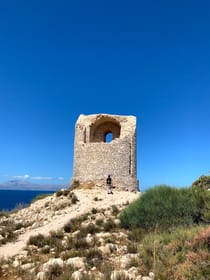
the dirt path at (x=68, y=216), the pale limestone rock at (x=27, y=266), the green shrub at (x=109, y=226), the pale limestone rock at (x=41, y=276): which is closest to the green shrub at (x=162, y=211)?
the green shrub at (x=109, y=226)

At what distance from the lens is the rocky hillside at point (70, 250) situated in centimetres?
488

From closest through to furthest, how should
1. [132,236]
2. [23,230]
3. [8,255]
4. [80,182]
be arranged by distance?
[8,255], [132,236], [23,230], [80,182]

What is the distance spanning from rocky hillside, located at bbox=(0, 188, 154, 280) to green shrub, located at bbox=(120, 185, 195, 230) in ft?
1.99

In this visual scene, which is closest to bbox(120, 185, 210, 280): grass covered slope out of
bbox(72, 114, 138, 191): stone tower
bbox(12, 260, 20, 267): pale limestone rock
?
bbox(12, 260, 20, 267): pale limestone rock

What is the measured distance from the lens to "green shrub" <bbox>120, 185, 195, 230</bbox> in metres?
8.06

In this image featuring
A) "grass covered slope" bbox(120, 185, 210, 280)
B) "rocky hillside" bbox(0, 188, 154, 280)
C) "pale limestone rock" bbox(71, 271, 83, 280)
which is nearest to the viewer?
"grass covered slope" bbox(120, 185, 210, 280)

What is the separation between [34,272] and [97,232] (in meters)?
3.34

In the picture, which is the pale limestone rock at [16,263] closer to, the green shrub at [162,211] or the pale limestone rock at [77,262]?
the pale limestone rock at [77,262]

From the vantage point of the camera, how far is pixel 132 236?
727 cm

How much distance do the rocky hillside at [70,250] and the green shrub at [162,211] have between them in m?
0.61

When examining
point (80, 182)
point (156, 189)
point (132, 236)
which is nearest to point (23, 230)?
point (132, 236)

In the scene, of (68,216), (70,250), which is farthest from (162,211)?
(68,216)

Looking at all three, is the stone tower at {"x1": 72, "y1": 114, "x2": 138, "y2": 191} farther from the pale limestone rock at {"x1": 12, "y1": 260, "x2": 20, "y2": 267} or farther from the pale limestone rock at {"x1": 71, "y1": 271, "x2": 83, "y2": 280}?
the pale limestone rock at {"x1": 71, "y1": 271, "x2": 83, "y2": 280}

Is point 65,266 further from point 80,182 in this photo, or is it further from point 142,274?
point 80,182
